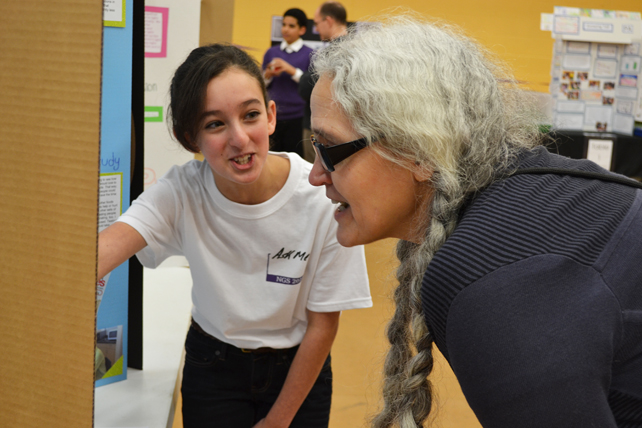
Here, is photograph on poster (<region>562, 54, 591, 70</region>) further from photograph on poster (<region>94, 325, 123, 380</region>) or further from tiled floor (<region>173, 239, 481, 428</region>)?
photograph on poster (<region>94, 325, 123, 380</region>)

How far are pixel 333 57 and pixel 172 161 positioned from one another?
1596mm

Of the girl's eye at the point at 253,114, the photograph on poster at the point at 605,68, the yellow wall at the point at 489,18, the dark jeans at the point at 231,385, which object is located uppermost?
the yellow wall at the point at 489,18

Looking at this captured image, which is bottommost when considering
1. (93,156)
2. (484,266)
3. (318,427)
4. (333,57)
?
(318,427)

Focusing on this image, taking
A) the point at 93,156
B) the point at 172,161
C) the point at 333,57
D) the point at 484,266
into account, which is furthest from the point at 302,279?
the point at 172,161

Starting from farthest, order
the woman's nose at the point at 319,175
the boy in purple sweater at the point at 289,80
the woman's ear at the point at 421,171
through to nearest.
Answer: the boy in purple sweater at the point at 289,80
the woman's nose at the point at 319,175
the woman's ear at the point at 421,171

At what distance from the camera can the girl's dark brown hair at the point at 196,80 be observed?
114cm

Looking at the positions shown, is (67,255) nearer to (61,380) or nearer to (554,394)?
(61,380)

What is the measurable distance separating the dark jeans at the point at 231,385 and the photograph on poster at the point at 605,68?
447 cm

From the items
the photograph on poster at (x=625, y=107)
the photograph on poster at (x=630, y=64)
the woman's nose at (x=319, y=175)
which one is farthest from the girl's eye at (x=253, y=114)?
the photograph on poster at (x=625, y=107)

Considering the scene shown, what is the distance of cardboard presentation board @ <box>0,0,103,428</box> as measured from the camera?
522 mm

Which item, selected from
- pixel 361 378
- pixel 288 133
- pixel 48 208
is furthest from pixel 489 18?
pixel 48 208

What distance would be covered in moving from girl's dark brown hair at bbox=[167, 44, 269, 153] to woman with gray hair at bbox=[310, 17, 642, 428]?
0.27m

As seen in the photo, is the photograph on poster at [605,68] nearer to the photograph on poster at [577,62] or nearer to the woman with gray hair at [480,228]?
the photograph on poster at [577,62]

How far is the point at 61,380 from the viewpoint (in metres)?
0.56
